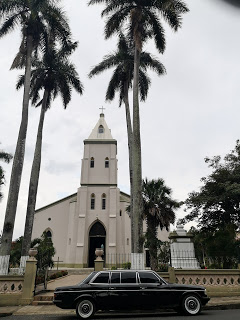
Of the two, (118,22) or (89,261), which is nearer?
(118,22)

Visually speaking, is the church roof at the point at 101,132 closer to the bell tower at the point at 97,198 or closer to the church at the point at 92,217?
the bell tower at the point at 97,198

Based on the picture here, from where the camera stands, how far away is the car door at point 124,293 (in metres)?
7.66

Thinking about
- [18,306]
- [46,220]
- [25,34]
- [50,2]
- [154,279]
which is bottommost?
[18,306]

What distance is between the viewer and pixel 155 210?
19.4 m

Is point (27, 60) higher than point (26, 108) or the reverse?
higher

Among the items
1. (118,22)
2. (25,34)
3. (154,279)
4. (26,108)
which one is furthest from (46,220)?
(154,279)

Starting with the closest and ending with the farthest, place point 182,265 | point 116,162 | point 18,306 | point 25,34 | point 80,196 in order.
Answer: point 18,306
point 182,265
point 25,34
point 80,196
point 116,162

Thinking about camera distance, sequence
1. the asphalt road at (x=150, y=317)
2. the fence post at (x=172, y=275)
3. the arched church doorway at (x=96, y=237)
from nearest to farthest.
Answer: the asphalt road at (x=150, y=317), the fence post at (x=172, y=275), the arched church doorway at (x=96, y=237)

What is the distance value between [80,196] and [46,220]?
5106 millimetres

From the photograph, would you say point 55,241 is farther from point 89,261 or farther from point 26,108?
point 26,108

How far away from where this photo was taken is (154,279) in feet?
26.6

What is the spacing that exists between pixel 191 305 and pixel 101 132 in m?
30.6

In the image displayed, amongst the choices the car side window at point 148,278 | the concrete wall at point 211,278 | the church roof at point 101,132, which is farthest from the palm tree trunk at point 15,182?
the church roof at point 101,132

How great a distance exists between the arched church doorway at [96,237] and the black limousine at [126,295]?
2214cm
